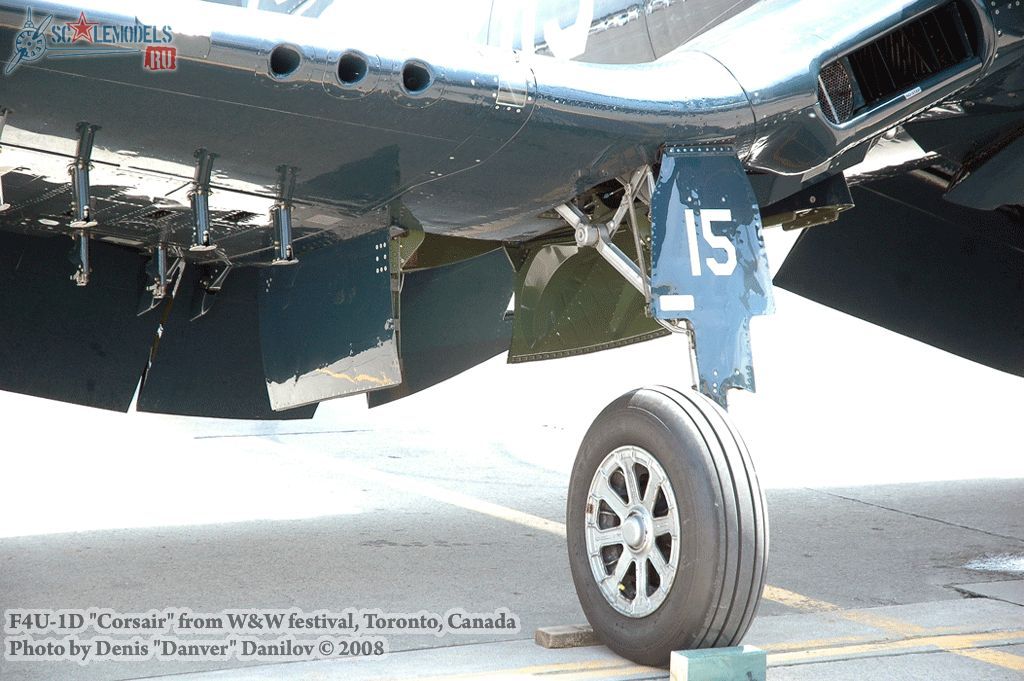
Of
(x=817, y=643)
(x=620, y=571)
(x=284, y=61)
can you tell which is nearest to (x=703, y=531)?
(x=620, y=571)

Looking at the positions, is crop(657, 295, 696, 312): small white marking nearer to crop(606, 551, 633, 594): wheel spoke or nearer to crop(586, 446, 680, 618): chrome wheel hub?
crop(586, 446, 680, 618): chrome wheel hub

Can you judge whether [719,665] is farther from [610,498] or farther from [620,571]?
[610,498]

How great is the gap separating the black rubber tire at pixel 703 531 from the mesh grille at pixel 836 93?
1086mm

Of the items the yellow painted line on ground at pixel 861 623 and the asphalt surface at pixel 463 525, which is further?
the asphalt surface at pixel 463 525

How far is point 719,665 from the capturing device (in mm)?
2969

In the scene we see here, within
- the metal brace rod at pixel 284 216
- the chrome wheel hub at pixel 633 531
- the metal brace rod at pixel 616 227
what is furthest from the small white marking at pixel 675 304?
the metal brace rod at pixel 284 216

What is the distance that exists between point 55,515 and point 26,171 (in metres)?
3.11

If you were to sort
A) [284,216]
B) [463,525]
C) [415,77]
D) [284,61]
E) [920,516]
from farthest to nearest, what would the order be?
[920,516] < [463,525] < [284,216] < [415,77] < [284,61]

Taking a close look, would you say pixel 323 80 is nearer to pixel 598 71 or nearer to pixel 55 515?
pixel 598 71

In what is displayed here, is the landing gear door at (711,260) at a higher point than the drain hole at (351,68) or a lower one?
lower

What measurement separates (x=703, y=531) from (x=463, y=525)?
9.59ft

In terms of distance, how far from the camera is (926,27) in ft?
12.1

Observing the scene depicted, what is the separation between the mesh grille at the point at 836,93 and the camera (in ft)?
11.7
